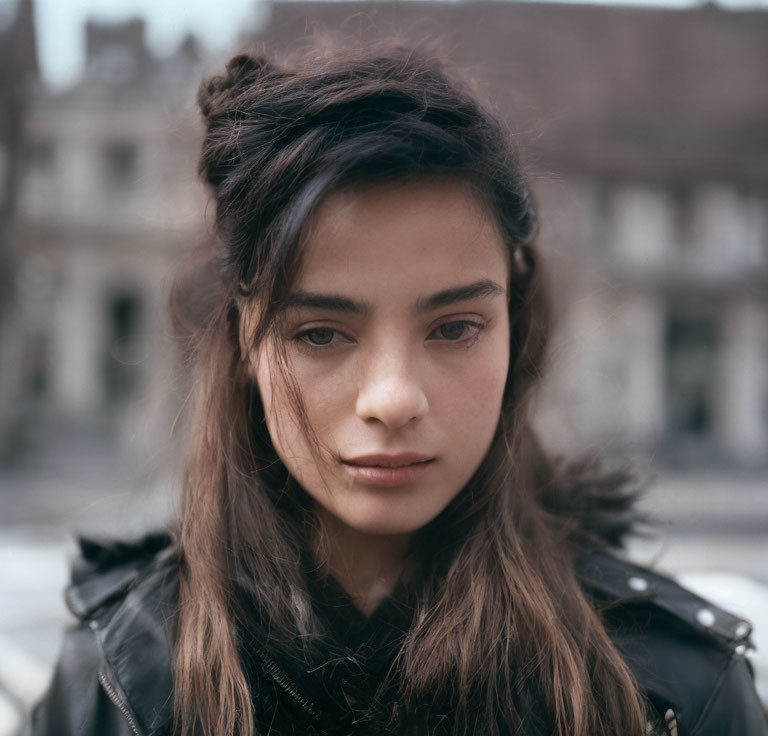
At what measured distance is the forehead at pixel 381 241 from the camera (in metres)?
1.16

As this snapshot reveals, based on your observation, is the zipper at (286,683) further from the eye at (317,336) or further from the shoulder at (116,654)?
the eye at (317,336)

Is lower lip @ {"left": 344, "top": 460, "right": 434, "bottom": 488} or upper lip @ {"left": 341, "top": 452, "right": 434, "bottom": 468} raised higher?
upper lip @ {"left": 341, "top": 452, "right": 434, "bottom": 468}

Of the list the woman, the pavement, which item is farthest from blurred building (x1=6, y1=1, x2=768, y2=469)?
the woman

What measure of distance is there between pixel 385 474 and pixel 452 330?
0.79 feet

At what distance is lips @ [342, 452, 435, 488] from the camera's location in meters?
1.19

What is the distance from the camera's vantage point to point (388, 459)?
1.18 m

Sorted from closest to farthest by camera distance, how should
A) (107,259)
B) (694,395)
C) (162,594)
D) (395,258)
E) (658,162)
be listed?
(395,258) → (162,594) → (658,162) → (694,395) → (107,259)

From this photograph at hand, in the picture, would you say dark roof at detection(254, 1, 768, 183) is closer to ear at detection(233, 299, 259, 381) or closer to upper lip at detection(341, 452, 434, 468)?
ear at detection(233, 299, 259, 381)

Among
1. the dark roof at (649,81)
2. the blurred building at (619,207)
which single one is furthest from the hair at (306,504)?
the dark roof at (649,81)

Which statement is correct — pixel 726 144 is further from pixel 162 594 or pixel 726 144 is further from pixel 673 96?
pixel 162 594

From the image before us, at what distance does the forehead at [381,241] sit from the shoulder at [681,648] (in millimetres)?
625

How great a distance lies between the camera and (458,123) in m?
1.24

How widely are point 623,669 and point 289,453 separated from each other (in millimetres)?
616

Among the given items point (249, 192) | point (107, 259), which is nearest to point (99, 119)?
point (107, 259)
